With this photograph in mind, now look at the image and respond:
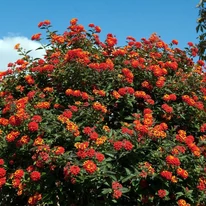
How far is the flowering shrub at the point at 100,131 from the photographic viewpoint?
374 cm

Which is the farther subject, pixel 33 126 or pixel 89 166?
pixel 33 126

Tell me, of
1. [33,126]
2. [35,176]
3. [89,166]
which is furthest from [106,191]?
[33,126]

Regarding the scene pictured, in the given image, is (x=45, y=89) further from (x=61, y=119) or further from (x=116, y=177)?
(x=116, y=177)

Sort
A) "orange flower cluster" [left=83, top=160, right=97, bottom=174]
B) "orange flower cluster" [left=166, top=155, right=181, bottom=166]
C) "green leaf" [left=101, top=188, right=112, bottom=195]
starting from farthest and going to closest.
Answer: "orange flower cluster" [left=166, top=155, right=181, bottom=166], "green leaf" [left=101, top=188, right=112, bottom=195], "orange flower cluster" [left=83, top=160, right=97, bottom=174]

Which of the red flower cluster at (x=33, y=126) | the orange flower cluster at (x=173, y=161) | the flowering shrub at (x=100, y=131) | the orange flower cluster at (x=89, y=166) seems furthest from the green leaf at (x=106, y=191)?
the red flower cluster at (x=33, y=126)

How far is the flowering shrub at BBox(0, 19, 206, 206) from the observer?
3.74 m

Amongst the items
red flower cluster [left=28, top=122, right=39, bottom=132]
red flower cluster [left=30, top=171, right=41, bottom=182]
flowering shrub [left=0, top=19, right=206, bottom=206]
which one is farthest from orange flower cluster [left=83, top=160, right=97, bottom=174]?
red flower cluster [left=28, top=122, right=39, bottom=132]

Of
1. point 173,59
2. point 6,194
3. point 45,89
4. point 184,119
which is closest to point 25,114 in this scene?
point 45,89

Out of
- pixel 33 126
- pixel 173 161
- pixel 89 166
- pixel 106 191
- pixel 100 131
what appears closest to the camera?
pixel 89 166

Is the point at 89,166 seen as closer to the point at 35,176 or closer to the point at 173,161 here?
the point at 35,176

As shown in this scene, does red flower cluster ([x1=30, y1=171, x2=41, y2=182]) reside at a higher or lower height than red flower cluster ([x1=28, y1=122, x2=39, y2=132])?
lower

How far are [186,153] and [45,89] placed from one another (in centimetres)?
178

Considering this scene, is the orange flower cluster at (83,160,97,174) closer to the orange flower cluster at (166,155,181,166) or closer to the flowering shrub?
the flowering shrub

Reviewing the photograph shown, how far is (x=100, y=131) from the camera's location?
13.7 ft
